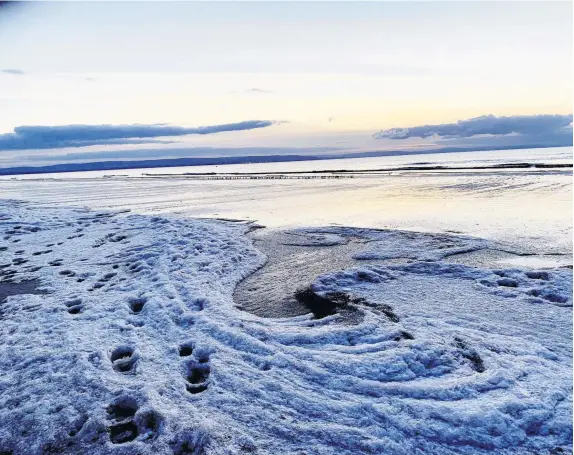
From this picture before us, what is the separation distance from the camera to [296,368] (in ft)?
15.2

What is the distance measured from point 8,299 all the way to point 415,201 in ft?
50.8

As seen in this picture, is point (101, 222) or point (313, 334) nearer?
point (313, 334)

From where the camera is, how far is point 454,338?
5152 millimetres

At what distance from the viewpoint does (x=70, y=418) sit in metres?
3.88

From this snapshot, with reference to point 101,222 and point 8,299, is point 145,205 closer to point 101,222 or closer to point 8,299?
point 101,222

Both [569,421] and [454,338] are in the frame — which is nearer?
[569,421]

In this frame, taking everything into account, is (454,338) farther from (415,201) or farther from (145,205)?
(145,205)

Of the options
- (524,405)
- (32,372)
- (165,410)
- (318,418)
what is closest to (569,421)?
(524,405)

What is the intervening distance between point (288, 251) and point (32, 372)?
6.28 meters

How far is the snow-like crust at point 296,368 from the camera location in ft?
11.8

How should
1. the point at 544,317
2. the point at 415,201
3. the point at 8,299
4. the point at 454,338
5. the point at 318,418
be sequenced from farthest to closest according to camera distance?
1. the point at 415,201
2. the point at 8,299
3. the point at 544,317
4. the point at 454,338
5. the point at 318,418

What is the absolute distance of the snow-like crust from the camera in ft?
11.8

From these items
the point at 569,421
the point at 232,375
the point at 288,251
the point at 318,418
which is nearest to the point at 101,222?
the point at 288,251

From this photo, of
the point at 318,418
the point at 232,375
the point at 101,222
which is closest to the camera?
the point at 318,418
